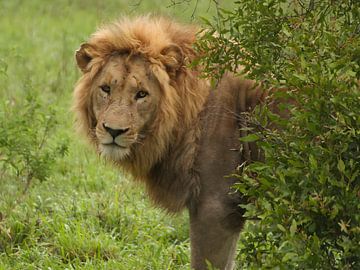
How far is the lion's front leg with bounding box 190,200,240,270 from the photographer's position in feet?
14.9

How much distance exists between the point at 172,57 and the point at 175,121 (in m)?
0.34

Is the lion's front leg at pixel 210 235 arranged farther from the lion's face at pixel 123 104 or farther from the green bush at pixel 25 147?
the green bush at pixel 25 147

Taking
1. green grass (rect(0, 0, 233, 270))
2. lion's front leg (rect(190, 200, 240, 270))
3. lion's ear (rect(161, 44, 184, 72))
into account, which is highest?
lion's ear (rect(161, 44, 184, 72))

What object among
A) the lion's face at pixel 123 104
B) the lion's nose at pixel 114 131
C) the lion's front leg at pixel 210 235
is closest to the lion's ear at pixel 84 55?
the lion's face at pixel 123 104

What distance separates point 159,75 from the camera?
458 cm

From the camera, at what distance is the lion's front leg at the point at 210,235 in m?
4.54

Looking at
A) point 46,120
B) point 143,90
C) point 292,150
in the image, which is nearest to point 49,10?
point 46,120

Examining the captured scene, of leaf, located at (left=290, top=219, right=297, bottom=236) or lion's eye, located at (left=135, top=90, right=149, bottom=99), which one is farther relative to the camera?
lion's eye, located at (left=135, top=90, right=149, bottom=99)

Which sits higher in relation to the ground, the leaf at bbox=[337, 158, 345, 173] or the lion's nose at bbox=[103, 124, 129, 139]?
the leaf at bbox=[337, 158, 345, 173]

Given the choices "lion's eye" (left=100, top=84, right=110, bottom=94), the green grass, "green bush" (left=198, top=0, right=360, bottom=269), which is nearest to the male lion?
"lion's eye" (left=100, top=84, right=110, bottom=94)

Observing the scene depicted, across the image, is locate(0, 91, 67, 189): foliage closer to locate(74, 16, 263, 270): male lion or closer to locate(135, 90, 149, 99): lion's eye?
locate(74, 16, 263, 270): male lion

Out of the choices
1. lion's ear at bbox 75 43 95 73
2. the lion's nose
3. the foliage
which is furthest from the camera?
the foliage

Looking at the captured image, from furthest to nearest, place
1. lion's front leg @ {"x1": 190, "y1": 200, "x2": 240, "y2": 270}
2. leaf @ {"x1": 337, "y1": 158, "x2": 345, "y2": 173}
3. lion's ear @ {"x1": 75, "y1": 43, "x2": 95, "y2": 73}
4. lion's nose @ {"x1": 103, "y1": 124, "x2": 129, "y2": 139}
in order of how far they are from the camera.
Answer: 1. lion's ear @ {"x1": 75, "y1": 43, "x2": 95, "y2": 73}
2. lion's front leg @ {"x1": 190, "y1": 200, "x2": 240, "y2": 270}
3. lion's nose @ {"x1": 103, "y1": 124, "x2": 129, "y2": 139}
4. leaf @ {"x1": 337, "y1": 158, "x2": 345, "y2": 173}

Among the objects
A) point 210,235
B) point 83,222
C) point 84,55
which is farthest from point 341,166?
point 83,222
